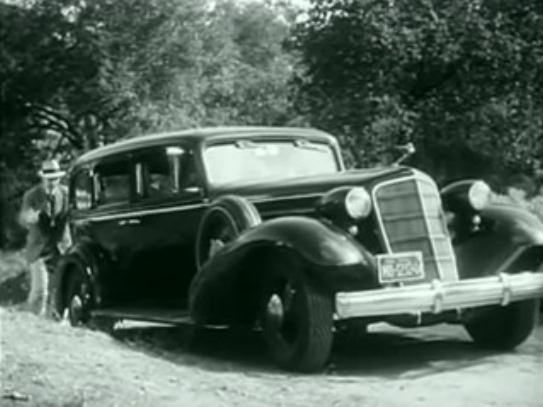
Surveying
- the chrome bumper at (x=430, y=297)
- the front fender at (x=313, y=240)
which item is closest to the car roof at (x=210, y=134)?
the front fender at (x=313, y=240)

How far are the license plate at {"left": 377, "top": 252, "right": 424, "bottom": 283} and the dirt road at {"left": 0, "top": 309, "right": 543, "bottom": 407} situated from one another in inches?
26.8

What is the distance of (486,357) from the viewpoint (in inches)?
308

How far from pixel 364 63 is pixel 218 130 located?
7.80 metres

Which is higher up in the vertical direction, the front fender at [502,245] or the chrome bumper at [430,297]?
the front fender at [502,245]

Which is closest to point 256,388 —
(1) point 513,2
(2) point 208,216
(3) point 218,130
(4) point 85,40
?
(2) point 208,216

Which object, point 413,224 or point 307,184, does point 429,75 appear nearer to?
point 307,184

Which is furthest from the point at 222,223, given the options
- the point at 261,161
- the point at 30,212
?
the point at 30,212

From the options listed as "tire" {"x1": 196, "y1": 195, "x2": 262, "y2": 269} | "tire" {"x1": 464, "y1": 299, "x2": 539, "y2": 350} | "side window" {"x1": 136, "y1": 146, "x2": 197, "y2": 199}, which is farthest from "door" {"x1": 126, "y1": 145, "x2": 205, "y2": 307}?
"tire" {"x1": 464, "y1": 299, "x2": 539, "y2": 350}

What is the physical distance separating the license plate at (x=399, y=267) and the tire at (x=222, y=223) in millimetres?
1132

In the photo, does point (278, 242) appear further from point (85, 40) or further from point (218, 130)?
point (85, 40)

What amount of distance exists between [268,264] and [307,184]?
73 centimetres

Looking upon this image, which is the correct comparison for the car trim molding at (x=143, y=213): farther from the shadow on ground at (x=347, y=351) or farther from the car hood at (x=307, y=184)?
the shadow on ground at (x=347, y=351)

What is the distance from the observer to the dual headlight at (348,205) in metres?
7.19

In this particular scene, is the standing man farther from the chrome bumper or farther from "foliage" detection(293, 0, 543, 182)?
"foliage" detection(293, 0, 543, 182)
